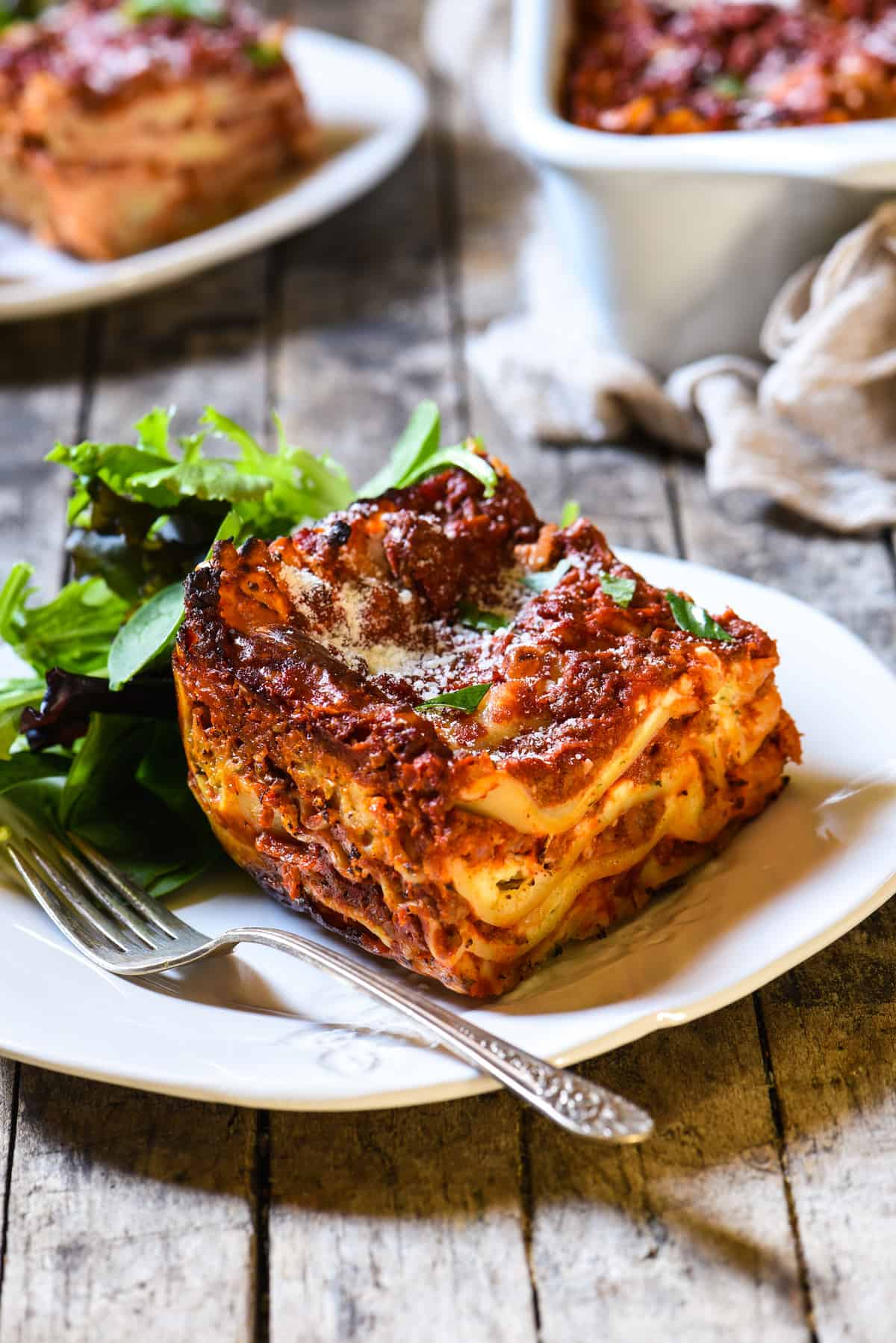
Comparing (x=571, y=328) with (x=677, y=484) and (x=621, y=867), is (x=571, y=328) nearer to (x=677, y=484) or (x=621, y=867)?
(x=677, y=484)

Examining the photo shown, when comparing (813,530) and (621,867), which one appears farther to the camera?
(813,530)

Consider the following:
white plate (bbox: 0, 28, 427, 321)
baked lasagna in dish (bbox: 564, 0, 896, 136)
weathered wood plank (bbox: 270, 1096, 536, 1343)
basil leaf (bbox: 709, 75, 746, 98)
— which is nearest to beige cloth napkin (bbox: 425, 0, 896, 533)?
baked lasagna in dish (bbox: 564, 0, 896, 136)

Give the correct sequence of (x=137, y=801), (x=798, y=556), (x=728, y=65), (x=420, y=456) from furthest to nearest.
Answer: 1. (x=728, y=65)
2. (x=798, y=556)
3. (x=420, y=456)
4. (x=137, y=801)

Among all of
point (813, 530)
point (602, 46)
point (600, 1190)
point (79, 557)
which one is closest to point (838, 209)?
point (813, 530)

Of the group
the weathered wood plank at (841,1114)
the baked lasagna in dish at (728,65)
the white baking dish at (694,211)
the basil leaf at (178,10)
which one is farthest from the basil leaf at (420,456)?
the basil leaf at (178,10)

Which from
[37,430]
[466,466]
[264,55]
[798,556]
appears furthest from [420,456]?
[264,55]

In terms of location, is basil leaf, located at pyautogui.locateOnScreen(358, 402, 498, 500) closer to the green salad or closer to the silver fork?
the green salad

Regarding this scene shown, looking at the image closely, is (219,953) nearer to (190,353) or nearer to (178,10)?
(190,353)
